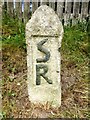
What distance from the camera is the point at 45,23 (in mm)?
3027

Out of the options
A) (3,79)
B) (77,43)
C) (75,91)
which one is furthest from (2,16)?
(75,91)

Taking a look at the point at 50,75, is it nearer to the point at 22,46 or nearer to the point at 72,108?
the point at 72,108

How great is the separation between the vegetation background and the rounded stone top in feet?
A: 2.60

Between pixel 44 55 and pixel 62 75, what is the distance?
0.77m

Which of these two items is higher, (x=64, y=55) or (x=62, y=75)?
(x=64, y=55)

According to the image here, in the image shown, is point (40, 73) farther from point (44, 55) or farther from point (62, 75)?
point (62, 75)

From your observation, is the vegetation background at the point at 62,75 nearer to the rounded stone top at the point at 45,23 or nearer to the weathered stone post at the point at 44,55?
the weathered stone post at the point at 44,55

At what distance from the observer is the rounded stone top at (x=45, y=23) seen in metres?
3.02

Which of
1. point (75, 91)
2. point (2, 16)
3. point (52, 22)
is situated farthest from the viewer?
point (2, 16)

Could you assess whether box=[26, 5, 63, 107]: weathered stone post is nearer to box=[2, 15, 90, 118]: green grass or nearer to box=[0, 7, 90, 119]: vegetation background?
box=[0, 7, 90, 119]: vegetation background

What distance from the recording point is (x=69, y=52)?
4.25 m

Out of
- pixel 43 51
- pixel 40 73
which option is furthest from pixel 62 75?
pixel 43 51

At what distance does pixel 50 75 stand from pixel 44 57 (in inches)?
8.1

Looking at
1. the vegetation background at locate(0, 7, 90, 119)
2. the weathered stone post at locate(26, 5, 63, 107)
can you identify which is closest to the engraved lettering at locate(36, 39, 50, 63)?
the weathered stone post at locate(26, 5, 63, 107)
